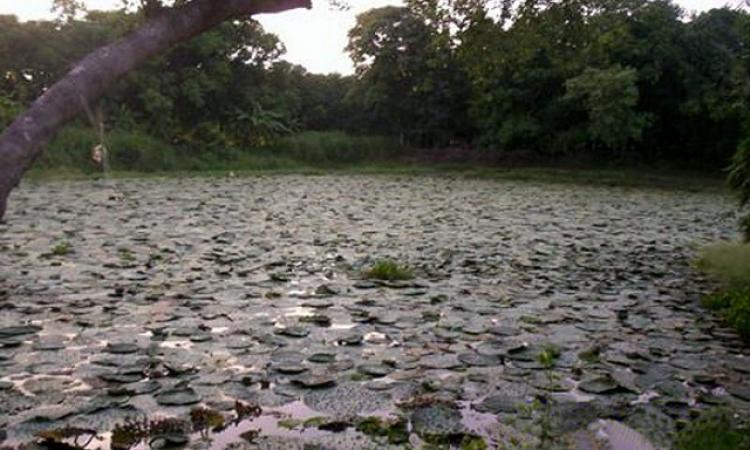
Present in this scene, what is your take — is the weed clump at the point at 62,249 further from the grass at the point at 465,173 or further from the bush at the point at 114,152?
the bush at the point at 114,152

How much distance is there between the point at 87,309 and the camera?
486 centimetres

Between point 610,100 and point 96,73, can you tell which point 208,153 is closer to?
point 610,100

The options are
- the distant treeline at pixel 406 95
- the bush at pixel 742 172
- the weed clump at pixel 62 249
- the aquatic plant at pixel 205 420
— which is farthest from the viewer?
the distant treeline at pixel 406 95

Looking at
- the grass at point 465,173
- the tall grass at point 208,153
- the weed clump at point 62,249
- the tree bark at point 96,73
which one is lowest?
the weed clump at point 62,249

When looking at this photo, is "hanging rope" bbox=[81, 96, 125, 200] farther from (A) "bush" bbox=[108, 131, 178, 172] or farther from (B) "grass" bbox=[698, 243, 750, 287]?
(B) "grass" bbox=[698, 243, 750, 287]

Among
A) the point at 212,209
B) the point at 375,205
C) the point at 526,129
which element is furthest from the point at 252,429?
the point at 526,129

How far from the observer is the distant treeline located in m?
19.4

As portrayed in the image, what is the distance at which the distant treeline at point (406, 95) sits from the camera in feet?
63.8

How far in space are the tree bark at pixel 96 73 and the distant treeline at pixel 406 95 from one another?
13.7 m

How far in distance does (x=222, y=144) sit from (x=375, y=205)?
10.00m

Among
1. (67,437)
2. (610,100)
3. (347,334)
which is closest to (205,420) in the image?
(67,437)

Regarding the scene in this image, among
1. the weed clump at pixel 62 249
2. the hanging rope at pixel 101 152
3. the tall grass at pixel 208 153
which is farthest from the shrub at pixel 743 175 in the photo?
the tall grass at pixel 208 153

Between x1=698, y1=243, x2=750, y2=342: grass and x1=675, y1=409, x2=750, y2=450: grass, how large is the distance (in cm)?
179

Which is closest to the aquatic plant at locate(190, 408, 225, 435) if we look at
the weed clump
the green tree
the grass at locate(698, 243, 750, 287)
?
the weed clump
